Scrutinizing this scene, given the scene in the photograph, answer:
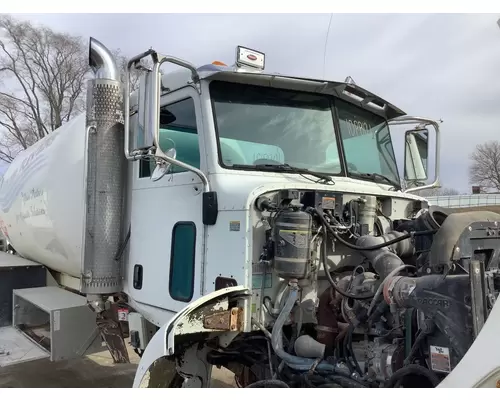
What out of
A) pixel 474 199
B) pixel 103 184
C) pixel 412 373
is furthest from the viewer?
pixel 474 199

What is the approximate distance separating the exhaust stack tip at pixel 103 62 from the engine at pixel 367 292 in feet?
7.19

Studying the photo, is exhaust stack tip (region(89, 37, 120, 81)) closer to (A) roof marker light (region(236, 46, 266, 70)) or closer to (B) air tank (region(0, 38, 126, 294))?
(B) air tank (region(0, 38, 126, 294))

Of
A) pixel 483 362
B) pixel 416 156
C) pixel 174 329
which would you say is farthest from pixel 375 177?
pixel 483 362

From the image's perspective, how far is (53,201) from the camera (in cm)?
543

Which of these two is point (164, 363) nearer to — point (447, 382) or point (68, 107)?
point (447, 382)

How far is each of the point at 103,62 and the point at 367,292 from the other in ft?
10.2

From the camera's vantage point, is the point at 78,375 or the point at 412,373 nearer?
the point at 412,373

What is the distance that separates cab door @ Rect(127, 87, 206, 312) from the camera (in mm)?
3547

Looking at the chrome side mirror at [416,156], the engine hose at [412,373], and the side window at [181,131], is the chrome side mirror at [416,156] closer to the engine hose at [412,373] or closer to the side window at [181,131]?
the side window at [181,131]

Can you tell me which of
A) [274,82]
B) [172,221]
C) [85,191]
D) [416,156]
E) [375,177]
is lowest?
[172,221]

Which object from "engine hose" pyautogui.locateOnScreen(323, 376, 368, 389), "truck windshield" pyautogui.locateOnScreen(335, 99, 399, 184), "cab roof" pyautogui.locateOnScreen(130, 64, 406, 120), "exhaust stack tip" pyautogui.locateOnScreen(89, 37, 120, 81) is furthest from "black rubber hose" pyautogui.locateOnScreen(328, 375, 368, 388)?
"exhaust stack tip" pyautogui.locateOnScreen(89, 37, 120, 81)

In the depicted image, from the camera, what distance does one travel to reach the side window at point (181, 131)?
12.1 feet

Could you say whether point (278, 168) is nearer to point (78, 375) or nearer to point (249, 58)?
point (249, 58)

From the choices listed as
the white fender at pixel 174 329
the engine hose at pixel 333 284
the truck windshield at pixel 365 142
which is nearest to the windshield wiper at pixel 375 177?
the truck windshield at pixel 365 142
